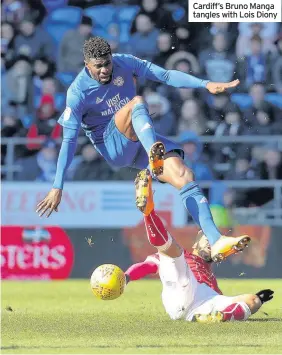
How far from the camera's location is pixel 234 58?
50.4 feet

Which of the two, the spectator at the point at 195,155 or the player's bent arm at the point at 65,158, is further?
the spectator at the point at 195,155

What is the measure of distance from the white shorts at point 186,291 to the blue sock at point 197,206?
0.39 meters

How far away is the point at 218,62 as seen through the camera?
1552 centimetres

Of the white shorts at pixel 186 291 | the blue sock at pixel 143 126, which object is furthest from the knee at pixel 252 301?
the blue sock at pixel 143 126

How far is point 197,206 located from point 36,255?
7129 millimetres

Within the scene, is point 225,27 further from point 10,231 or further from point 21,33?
point 10,231

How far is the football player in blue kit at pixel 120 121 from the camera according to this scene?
848cm

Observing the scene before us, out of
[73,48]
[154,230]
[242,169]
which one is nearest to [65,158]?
[154,230]

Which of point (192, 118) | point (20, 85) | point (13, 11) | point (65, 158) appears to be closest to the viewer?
point (65, 158)

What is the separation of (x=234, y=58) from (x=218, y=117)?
0.96 metres

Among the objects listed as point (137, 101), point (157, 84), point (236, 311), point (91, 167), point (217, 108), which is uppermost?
point (157, 84)

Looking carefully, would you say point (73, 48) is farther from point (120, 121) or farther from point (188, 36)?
point (120, 121)

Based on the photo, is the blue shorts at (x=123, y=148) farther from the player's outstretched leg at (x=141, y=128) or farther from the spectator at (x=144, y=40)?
the spectator at (x=144, y=40)

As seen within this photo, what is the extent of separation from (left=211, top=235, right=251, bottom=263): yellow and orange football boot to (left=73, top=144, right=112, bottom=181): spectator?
7514 mm
